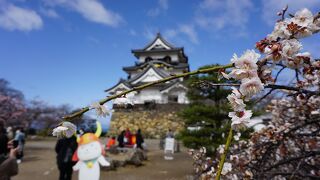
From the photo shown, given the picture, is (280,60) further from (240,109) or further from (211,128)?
(211,128)

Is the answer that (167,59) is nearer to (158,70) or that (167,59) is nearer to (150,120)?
(158,70)

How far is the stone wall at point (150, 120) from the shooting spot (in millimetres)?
26609

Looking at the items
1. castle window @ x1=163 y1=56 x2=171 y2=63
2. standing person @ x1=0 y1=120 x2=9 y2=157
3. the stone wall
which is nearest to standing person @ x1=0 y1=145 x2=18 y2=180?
standing person @ x1=0 y1=120 x2=9 y2=157

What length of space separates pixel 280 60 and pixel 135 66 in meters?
35.7

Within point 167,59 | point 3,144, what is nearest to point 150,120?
point 167,59

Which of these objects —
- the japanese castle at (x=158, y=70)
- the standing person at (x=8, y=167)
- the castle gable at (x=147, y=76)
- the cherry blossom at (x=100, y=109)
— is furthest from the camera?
the castle gable at (x=147, y=76)

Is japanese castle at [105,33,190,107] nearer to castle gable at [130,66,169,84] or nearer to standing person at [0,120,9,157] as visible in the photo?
castle gable at [130,66,169,84]

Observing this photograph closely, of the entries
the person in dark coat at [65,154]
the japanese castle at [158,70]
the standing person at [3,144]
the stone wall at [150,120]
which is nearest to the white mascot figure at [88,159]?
the person in dark coat at [65,154]

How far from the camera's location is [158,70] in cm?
3183

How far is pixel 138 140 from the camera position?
53.3 ft

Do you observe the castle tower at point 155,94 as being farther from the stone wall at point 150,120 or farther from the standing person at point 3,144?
the standing person at point 3,144

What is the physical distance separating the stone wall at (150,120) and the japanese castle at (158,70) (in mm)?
1670

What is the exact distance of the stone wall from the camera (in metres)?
26.6

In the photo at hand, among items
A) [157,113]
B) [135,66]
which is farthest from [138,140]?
[135,66]
